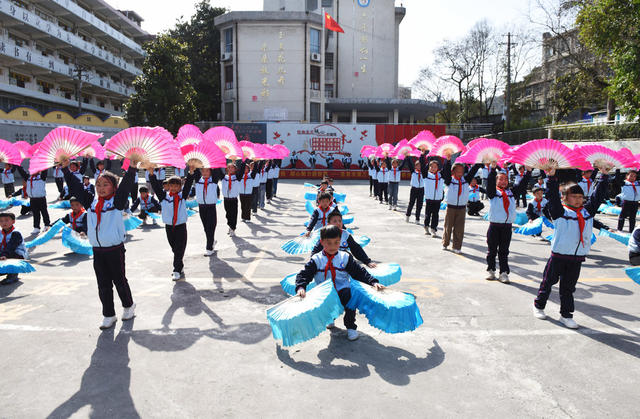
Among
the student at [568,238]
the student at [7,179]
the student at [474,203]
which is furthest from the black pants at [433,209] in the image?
the student at [7,179]

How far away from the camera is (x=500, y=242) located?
281 inches

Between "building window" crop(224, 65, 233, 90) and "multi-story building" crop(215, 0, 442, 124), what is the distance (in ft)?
0.15

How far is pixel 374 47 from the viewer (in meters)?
44.6

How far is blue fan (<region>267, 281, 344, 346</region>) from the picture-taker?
3.97m

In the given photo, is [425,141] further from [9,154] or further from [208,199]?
[9,154]

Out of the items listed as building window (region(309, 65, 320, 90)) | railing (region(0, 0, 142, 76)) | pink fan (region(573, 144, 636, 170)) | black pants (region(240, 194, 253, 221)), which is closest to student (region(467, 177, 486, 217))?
black pants (region(240, 194, 253, 221))

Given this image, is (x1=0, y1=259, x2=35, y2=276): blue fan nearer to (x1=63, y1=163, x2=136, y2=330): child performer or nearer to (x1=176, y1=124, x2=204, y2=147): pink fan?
Answer: (x1=63, y1=163, x2=136, y2=330): child performer

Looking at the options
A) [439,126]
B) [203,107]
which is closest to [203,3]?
[203,107]

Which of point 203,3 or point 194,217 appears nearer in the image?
point 194,217

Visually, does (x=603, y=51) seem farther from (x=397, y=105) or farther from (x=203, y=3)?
(x=203, y=3)

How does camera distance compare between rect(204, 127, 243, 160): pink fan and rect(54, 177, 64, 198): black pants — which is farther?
rect(54, 177, 64, 198): black pants

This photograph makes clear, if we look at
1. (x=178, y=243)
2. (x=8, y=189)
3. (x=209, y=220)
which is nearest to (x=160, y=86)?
(x=8, y=189)

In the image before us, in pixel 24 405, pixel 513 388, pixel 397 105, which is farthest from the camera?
pixel 397 105

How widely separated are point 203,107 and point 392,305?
41.1 meters
